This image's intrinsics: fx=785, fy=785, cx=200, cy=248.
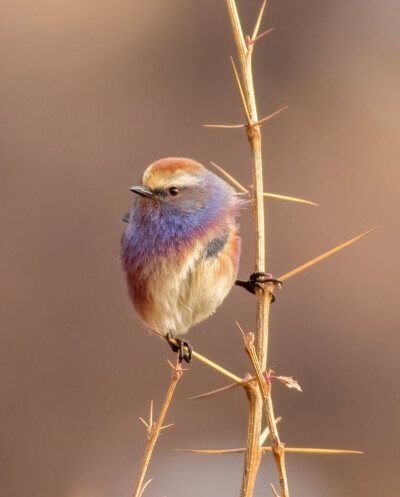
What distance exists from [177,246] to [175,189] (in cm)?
22

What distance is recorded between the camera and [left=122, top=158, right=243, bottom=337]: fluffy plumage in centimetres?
289

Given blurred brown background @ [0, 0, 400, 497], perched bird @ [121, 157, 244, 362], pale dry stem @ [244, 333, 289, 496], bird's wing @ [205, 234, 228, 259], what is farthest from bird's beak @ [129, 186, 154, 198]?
blurred brown background @ [0, 0, 400, 497]

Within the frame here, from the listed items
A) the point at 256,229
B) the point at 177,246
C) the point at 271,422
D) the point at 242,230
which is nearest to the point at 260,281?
the point at 256,229

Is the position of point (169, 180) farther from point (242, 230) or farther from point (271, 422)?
point (242, 230)

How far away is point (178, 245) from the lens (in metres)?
2.90

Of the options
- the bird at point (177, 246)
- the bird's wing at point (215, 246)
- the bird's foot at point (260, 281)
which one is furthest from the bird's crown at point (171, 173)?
the bird's foot at point (260, 281)

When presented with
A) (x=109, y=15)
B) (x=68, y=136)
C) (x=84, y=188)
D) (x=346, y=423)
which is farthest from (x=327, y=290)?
(x=109, y=15)

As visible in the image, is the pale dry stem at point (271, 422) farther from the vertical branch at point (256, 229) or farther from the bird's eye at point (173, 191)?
the bird's eye at point (173, 191)

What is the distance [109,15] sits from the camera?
8.54 m

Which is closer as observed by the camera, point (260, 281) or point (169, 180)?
point (260, 281)

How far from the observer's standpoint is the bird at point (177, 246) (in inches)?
114

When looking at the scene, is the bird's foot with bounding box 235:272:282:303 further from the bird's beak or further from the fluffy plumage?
the bird's beak

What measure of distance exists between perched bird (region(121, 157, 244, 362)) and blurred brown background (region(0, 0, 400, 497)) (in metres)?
2.39

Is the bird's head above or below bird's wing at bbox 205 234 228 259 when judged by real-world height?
above
